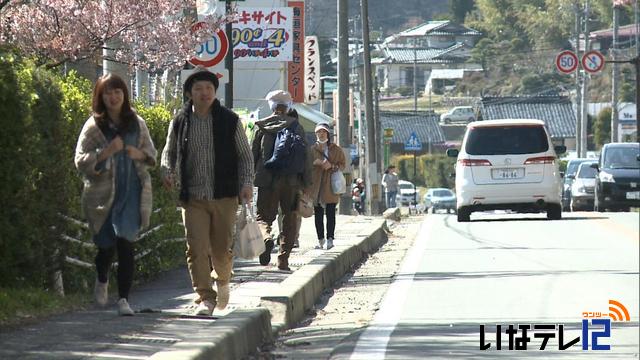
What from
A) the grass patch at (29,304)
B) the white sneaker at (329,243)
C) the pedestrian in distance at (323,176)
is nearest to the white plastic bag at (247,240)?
the grass patch at (29,304)

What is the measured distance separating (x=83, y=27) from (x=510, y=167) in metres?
11.5

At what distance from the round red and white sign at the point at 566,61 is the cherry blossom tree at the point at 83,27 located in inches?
1881

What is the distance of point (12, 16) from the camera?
17.4 meters

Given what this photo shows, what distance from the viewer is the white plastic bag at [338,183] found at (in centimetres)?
1853

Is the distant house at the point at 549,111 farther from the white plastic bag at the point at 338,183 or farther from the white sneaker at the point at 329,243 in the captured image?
the white sneaker at the point at 329,243

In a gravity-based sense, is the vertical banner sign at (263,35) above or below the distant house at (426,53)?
below

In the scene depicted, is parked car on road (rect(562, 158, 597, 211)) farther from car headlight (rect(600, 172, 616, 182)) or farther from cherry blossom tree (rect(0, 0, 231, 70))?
cherry blossom tree (rect(0, 0, 231, 70))

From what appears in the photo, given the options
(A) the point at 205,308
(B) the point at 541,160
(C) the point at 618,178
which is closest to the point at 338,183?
(A) the point at 205,308

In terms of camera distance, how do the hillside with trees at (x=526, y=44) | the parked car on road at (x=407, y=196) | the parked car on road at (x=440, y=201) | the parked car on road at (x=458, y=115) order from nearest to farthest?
the parked car on road at (x=440, y=201) → the parked car on road at (x=407, y=196) → the parked car on road at (x=458, y=115) → the hillside with trees at (x=526, y=44)

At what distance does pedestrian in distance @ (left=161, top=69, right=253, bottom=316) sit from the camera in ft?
35.1

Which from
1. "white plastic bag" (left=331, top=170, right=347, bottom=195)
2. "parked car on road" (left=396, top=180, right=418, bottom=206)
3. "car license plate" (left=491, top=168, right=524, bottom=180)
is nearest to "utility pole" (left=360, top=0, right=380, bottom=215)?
"car license plate" (left=491, top=168, right=524, bottom=180)

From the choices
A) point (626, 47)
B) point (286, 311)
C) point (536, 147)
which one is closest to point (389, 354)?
point (286, 311)

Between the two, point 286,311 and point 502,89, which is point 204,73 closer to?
point 286,311

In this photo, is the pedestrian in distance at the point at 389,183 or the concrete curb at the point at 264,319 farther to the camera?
the pedestrian in distance at the point at 389,183
